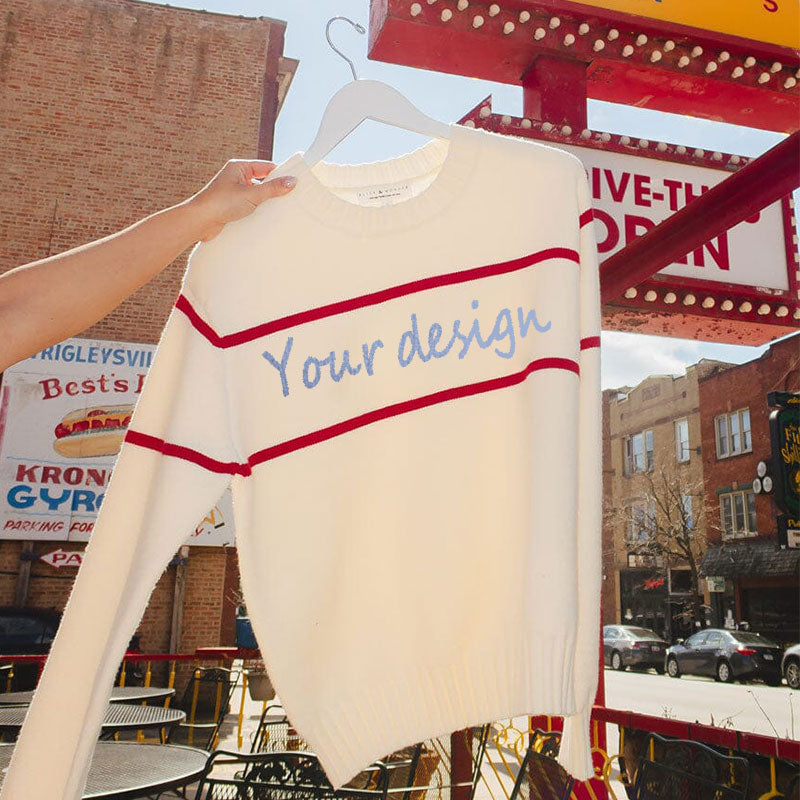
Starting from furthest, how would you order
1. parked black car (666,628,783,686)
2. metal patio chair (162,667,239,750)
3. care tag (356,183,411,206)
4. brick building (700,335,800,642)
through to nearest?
1. brick building (700,335,800,642)
2. parked black car (666,628,783,686)
3. metal patio chair (162,667,239,750)
4. care tag (356,183,411,206)

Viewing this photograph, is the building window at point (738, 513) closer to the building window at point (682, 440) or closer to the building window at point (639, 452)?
the building window at point (682, 440)

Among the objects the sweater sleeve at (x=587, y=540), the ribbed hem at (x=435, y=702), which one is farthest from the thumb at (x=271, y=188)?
the ribbed hem at (x=435, y=702)

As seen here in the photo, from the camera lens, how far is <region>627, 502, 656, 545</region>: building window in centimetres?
3161

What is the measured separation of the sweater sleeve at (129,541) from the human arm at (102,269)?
16 centimetres

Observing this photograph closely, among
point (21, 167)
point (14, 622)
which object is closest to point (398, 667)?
point (14, 622)

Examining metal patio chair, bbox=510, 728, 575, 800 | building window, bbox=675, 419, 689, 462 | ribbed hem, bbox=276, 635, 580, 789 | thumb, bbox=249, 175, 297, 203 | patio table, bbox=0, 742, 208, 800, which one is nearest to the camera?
ribbed hem, bbox=276, 635, 580, 789

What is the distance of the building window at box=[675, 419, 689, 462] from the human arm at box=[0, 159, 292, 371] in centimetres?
3220

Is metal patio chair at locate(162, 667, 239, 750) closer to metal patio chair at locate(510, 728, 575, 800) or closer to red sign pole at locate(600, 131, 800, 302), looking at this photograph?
metal patio chair at locate(510, 728, 575, 800)

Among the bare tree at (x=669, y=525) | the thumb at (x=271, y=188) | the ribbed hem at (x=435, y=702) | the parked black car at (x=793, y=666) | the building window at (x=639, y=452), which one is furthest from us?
the building window at (x=639, y=452)

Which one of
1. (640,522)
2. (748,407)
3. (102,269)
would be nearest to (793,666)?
(748,407)

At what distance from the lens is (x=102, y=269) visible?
1528 millimetres

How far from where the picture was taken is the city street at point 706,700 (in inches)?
472

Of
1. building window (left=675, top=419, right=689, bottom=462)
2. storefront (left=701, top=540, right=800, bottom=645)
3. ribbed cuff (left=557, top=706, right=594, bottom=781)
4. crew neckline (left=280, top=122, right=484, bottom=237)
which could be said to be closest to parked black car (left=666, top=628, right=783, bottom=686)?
storefront (left=701, top=540, right=800, bottom=645)

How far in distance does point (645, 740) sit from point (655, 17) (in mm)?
3793
